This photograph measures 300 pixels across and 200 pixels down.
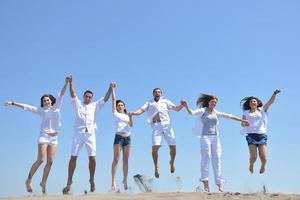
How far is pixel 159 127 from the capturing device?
1288 cm

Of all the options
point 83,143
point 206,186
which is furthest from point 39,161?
point 206,186

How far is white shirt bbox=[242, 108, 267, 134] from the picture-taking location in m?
13.2

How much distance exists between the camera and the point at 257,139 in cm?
1315

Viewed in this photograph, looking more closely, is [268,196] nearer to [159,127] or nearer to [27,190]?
[159,127]

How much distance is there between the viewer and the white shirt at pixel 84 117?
12.1 meters

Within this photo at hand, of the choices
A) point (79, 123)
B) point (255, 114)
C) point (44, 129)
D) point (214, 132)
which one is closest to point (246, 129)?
point (255, 114)

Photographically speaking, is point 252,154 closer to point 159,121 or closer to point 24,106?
point 159,121

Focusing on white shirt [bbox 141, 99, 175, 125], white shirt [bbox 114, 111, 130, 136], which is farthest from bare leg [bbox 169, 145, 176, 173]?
white shirt [bbox 114, 111, 130, 136]

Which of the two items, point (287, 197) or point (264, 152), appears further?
point (264, 152)

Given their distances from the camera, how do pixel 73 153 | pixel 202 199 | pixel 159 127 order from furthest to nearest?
pixel 159 127, pixel 73 153, pixel 202 199

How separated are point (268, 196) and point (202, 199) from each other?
1934mm

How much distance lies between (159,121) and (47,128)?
3.17m

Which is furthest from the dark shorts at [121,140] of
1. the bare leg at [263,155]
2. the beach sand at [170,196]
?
the bare leg at [263,155]

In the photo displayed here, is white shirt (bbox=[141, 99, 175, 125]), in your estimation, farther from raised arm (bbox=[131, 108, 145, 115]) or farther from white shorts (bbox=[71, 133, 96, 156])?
white shorts (bbox=[71, 133, 96, 156])
